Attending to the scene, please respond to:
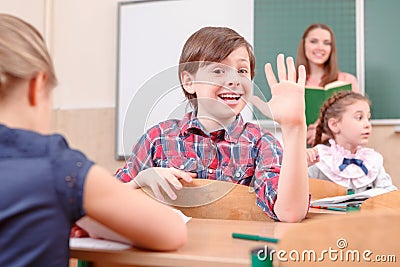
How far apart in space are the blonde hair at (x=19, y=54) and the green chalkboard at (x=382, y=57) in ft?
9.05

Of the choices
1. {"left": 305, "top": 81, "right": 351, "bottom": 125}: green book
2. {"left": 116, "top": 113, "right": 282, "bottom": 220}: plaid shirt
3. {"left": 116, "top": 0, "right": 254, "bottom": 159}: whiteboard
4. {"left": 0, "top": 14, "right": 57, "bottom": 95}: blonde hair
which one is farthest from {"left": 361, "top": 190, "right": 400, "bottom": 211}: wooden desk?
{"left": 116, "top": 0, "right": 254, "bottom": 159}: whiteboard

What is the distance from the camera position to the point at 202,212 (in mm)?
1209

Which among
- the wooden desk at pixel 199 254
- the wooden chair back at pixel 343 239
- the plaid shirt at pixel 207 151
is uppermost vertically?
the plaid shirt at pixel 207 151

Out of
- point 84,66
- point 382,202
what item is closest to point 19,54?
point 382,202

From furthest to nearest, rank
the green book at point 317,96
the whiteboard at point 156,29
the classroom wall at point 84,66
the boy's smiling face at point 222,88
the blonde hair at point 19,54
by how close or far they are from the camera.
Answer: the classroom wall at point 84,66 < the whiteboard at point 156,29 < the green book at point 317,96 < the boy's smiling face at point 222,88 < the blonde hair at point 19,54

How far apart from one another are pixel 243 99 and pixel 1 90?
657mm

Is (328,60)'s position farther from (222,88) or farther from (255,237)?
(255,237)

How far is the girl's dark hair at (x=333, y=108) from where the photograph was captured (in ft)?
9.28

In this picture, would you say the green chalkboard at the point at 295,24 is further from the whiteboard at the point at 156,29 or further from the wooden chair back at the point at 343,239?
the wooden chair back at the point at 343,239

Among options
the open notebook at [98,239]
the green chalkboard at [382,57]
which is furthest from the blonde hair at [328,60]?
the open notebook at [98,239]

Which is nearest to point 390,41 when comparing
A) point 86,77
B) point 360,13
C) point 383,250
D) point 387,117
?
point 360,13

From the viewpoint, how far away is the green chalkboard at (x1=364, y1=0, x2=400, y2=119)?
3188 mm

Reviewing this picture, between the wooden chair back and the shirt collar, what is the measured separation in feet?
2.32

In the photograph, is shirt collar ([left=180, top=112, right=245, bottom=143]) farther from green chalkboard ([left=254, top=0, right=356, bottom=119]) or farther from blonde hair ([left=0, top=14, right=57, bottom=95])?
green chalkboard ([left=254, top=0, right=356, bottom=119])
